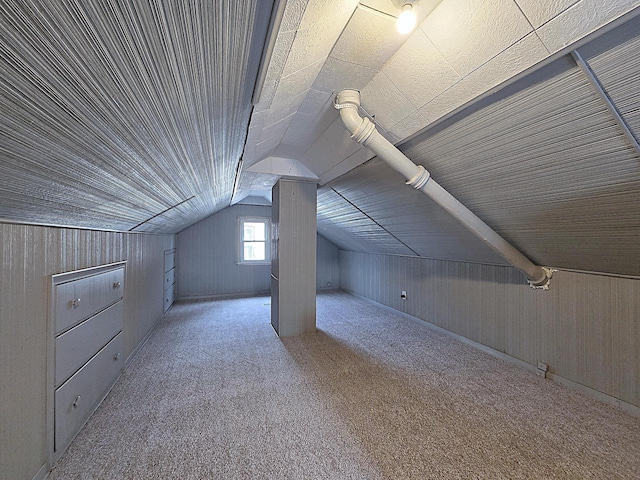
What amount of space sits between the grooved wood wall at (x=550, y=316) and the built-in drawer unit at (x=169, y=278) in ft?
12.3

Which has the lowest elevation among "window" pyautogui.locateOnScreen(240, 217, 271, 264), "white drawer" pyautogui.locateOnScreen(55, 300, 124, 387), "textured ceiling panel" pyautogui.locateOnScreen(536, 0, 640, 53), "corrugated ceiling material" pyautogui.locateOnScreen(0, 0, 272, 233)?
"white drawer" pyautogui.locateOnScreen(55, 300, 124, 387)

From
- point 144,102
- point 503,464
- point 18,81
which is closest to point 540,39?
point 144,102

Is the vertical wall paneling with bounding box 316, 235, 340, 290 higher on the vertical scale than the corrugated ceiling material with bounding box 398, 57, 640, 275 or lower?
lower

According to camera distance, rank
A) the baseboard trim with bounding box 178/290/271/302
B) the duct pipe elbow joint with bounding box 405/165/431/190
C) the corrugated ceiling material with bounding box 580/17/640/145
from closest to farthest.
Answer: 1. the corrugated ceiling material with bounding box 580/17/640/145
2. the duct pipe elbow joint with bounding box 405/165/431/190
3. the baseboard trim with bounding box 178/290/271/302

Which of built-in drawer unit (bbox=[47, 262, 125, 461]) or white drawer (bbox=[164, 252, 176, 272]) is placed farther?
white drawer (bbox=[164, 252, 176, 272])

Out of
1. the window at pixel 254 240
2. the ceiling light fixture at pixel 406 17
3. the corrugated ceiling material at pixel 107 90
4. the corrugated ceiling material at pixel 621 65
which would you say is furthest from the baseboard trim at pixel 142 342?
the corrugated ceiling material at pixel 621 65

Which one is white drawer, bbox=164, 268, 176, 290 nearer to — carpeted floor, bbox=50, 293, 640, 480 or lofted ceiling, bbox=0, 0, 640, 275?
carpeted floor, bbox=50, 293, 640, 480

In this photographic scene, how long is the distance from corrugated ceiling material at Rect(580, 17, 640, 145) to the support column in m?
2.69

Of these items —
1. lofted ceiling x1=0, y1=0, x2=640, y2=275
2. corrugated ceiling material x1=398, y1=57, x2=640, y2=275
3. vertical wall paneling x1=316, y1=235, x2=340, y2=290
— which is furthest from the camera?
vertical wall paneling x1=316, y1=235, x2=340, y2=290

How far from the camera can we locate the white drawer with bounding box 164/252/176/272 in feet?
13.8

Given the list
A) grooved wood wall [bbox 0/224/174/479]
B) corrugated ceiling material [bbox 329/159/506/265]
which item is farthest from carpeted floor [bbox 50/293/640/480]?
corrugated ceiling material [bbox 329/159/506/265]

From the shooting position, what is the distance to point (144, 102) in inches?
34.4

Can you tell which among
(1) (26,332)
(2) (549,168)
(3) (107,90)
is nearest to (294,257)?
(1) (26,332)

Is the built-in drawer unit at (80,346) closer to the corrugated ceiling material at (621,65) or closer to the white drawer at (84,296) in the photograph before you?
the white drawer at (84,296)
